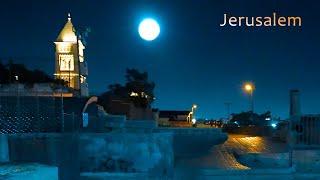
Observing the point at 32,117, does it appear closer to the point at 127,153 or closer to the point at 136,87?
the point at 127,153

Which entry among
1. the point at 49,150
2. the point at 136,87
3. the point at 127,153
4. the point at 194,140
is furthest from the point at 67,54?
the point at 49,150

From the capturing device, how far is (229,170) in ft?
64.1

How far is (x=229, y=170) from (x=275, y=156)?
410cm

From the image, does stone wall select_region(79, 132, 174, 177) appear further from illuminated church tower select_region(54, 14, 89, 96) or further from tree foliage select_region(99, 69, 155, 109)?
illuminated church tower select_region(54, 14, 89, 96)

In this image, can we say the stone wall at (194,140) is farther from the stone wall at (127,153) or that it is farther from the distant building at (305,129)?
the stone wall at (127,153)

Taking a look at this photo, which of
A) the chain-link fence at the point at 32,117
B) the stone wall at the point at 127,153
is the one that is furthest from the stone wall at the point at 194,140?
the stone wall at the point at 127,153

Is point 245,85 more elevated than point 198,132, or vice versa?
point 245,85

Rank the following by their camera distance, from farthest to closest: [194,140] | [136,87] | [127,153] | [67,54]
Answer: [67,54]
[136,87]
[194,140]
[127,153]

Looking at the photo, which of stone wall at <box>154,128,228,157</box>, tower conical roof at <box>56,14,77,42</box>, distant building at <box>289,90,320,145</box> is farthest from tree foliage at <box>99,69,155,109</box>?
tower conical roof at <box>56,14,77,42</box>

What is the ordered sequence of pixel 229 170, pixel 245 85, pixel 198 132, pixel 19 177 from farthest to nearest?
pixel 245 85
pixel 198 132
pixel 229 170
pixel 19 177

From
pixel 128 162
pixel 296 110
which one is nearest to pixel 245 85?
pixel 296 110

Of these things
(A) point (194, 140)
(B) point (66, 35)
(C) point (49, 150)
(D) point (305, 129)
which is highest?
(B) point (66, 35)

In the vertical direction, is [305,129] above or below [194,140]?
above

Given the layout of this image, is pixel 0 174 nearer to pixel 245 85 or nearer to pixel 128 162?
pixel 128 162
